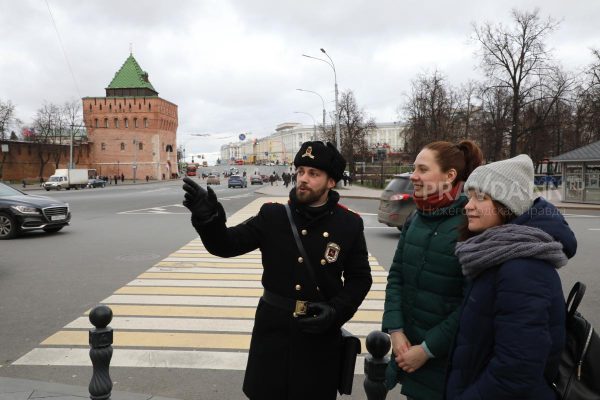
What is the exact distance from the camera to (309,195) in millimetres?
2553

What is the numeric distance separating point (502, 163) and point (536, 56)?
41379 millimetres

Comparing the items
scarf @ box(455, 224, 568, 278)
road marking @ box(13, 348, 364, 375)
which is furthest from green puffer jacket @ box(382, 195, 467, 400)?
road marking @ box(13, 348, 364, 375)

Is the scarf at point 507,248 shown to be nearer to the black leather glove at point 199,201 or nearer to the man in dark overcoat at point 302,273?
the man in dark overcoat at point 302,273

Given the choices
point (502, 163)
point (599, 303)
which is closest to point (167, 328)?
point (502, 163)

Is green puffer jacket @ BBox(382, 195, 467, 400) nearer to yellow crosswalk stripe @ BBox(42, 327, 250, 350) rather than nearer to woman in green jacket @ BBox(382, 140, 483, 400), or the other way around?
woman in green jacket @ BBox(382, 140, 483, 400)

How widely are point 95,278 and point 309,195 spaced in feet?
22.0

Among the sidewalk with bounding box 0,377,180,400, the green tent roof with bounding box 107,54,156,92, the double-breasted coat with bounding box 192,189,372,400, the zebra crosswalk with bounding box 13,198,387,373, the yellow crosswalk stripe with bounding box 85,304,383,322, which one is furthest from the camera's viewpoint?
the green tent roof with bounding box 107,54,156,92

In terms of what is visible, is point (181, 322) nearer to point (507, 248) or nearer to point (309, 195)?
point (309, 195)

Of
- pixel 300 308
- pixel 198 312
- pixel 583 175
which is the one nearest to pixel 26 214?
pixel 198 312

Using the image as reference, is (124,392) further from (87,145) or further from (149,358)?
(87,145)

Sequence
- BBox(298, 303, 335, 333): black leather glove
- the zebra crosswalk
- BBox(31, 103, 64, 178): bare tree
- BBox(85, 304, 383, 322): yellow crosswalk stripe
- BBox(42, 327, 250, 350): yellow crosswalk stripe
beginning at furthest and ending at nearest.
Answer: BBox(31, 103, 64, 178): bare tree < BBox(85, 304, 383, 322): yellow crosswalk stripe < BBox(42, 327, 250, 350): yellow crosswalk stripe < the zebra crosswalk < BBox(298, 303, 335, 333): black leather glove

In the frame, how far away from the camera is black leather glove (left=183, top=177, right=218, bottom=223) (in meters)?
2.40

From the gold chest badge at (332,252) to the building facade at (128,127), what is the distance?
291ft

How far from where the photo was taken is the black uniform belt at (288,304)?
2.45 m
